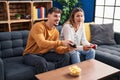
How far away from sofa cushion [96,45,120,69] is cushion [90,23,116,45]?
0.12 metres

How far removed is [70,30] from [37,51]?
58 cm

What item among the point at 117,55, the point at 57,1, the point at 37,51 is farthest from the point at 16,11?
the point at 117,55

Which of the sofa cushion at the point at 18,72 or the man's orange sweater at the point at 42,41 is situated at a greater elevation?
the man's orange sweater at the point at 42,41

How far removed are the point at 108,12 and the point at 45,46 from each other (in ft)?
8.45

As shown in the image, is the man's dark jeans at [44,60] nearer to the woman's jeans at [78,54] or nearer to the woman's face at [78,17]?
the woman's jeans at [78,54]

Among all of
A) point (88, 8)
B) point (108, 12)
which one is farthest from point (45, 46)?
point (108, 12)

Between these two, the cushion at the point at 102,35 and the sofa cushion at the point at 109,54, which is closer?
the sofa cushion at the point at 109,54

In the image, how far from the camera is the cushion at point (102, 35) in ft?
10.8

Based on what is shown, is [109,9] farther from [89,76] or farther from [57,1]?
[89,76]

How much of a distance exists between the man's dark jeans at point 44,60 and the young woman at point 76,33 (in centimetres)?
15

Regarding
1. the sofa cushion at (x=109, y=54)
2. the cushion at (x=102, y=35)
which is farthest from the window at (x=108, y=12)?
the sofa cushion at (x=109, y=54)

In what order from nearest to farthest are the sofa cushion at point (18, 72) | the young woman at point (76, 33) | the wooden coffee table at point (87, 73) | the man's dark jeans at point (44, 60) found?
the wooden coffee table at point (87, 73) → the sofa cushion at point (18, 72) → the man's dark jeans at point (44, 60) → the young woman at point (76, 33)

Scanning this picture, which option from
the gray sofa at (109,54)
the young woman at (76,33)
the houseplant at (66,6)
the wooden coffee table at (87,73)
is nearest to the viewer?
the wooden coffee table at (87,73)

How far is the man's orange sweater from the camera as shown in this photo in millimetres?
2201
